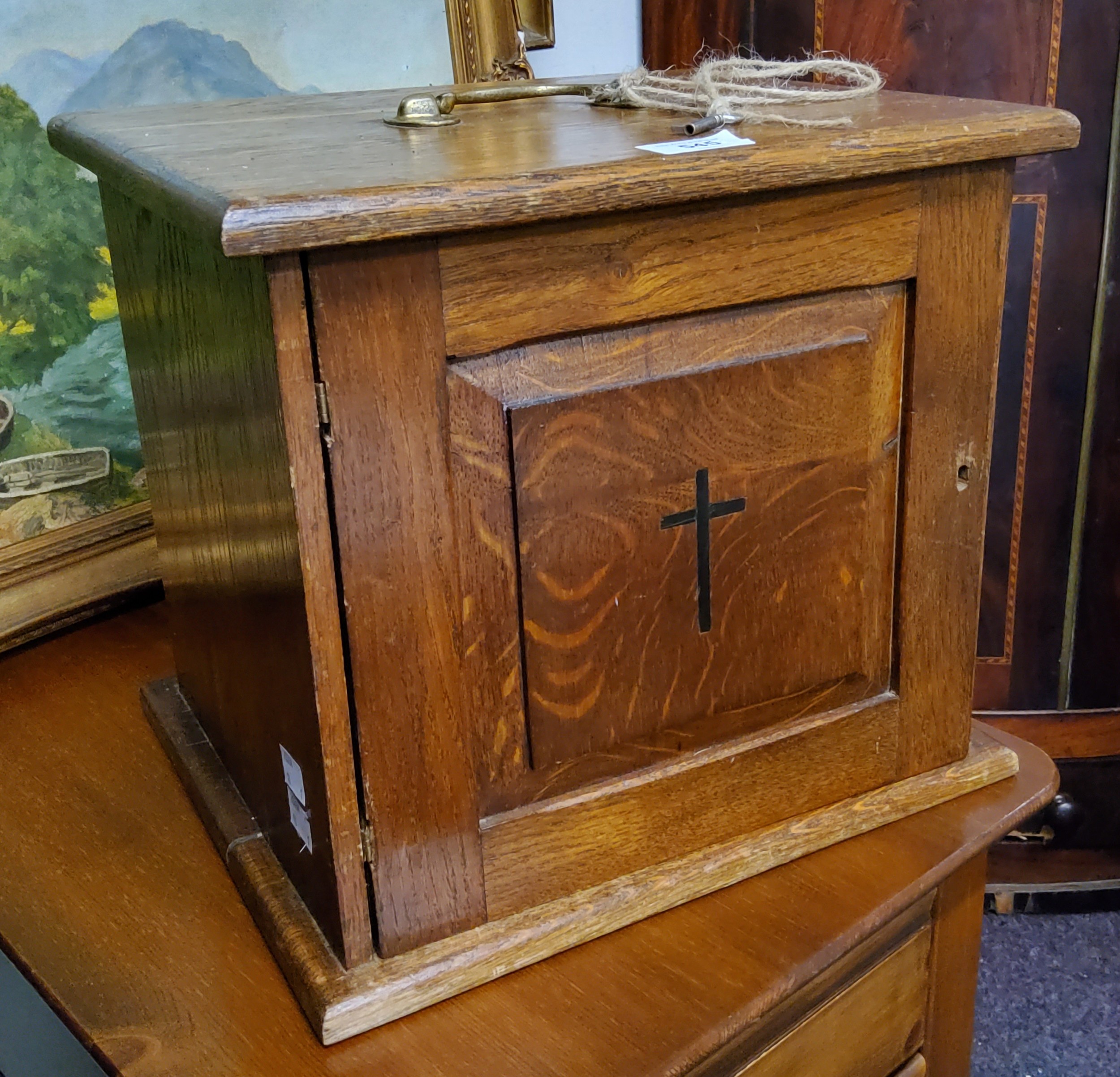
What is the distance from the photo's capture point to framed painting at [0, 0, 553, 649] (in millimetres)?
988

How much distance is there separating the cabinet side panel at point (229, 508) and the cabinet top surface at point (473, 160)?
0.13 ft

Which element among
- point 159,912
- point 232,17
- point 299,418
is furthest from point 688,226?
point 232,17

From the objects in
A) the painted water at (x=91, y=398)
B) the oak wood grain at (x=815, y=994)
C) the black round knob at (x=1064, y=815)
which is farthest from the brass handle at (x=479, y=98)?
the black round knob at (x=1064, y=815)

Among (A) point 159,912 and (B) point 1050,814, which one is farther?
(B) point 1050,814

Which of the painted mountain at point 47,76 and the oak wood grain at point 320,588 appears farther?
the painted mountain at point 47,76

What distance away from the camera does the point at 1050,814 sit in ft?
4.99

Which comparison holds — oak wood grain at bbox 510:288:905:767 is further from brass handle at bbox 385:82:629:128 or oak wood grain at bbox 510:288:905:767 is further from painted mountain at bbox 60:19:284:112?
painted mountain at bbox 60:19:284:112

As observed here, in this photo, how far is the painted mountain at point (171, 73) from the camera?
101cm

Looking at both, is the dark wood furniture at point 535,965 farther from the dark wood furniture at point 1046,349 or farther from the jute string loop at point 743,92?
the dark wood furniture at point 1046,349

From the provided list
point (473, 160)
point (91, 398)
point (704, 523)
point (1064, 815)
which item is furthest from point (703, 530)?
point (1064, 815)

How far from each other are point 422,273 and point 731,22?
2.78 ft

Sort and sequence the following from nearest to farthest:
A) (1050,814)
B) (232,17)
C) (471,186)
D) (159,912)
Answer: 1. (471,186)
2. (159,912)
3. (232,17)
4. (1050,814)

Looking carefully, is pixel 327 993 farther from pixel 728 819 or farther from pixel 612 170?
pixel 612 170

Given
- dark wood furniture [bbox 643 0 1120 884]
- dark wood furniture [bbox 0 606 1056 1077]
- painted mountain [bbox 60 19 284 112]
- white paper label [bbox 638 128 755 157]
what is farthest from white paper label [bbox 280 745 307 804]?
dark wood furniture [bbox 643 0 1120 884]
